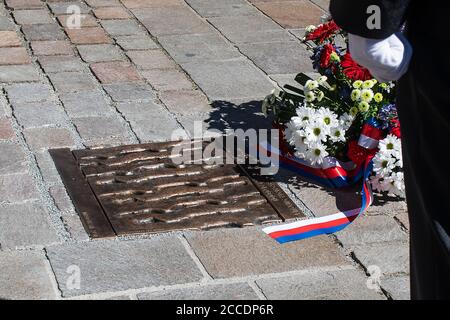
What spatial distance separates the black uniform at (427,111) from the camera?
2.21 metres

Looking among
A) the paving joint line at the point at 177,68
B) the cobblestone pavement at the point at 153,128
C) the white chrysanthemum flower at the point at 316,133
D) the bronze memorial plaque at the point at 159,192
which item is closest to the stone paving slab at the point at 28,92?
the cobblestone pavement at the point at 153,128

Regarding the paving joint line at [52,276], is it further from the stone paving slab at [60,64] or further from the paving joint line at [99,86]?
the stone paving slab at [60,64]

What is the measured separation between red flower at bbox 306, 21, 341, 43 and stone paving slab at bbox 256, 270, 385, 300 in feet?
4.99

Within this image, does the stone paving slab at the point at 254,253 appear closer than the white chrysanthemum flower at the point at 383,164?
Yes

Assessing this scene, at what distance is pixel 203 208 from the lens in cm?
425

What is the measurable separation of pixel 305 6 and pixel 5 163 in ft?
11.4

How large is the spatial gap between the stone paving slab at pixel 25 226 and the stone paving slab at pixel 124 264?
105mm

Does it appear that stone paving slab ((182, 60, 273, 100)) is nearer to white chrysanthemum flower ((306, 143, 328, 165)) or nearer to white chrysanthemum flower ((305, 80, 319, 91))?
white chrysanthemum flower ((305, 80, 319, 91))

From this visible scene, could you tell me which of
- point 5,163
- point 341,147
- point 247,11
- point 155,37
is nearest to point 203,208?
point 341,147

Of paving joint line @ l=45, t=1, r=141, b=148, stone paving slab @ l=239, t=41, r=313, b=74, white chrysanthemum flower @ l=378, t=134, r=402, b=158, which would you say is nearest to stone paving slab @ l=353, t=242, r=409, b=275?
white chrysanthemum flower @ l=378, t=134, r=402, b=158

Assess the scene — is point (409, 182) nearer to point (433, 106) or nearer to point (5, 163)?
point (433, 106)

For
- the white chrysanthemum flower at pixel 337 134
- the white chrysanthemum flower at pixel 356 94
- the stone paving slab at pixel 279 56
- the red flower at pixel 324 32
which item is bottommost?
the stone paving slab at pixel 279 56

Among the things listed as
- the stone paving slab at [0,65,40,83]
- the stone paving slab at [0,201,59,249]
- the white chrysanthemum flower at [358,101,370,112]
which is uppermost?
the white chrysanthemum flower at [358,101,370,112]

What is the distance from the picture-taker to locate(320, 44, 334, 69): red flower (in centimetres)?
475
